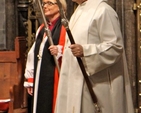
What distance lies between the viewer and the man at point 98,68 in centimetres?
340

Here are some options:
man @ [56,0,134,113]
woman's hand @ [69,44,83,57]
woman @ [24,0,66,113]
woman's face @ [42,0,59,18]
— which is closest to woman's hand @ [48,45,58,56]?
woman @ [24,0,66,113]

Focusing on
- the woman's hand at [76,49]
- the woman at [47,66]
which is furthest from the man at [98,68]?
the woman at [47,66]

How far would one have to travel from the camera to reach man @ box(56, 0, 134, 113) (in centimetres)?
340

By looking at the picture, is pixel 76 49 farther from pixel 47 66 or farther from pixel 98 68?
pixel 47 66

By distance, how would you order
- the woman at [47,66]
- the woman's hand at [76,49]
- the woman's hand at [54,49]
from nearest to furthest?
the woman's hand at [76,49] < the woman's hand at [54,49] < the woman at [47,66]

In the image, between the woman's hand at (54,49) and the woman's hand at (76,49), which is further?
the woman's hand at (54,49)

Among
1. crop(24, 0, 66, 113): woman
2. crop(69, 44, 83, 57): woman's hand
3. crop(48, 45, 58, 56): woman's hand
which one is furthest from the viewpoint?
crop(24, 0, 66, 113): woman

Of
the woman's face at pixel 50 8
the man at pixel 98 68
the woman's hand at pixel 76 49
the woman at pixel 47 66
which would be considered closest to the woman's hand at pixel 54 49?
the woman at pixel 47 66

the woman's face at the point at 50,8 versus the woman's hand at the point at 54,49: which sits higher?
the woman's face at the point at 50,8

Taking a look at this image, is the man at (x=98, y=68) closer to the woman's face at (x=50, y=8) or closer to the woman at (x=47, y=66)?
the woman at (x=47, y=66)

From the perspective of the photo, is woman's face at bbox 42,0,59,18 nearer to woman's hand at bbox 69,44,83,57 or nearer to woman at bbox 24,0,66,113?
woman at bbox 24,0,66,113

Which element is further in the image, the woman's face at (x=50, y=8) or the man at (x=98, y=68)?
the woman's face at (x=50, y=8)

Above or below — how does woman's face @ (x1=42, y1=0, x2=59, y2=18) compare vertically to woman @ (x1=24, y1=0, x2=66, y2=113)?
above

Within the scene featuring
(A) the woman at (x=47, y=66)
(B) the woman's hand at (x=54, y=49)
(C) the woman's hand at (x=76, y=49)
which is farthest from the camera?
(A) the woman at (x=47, y=66)
